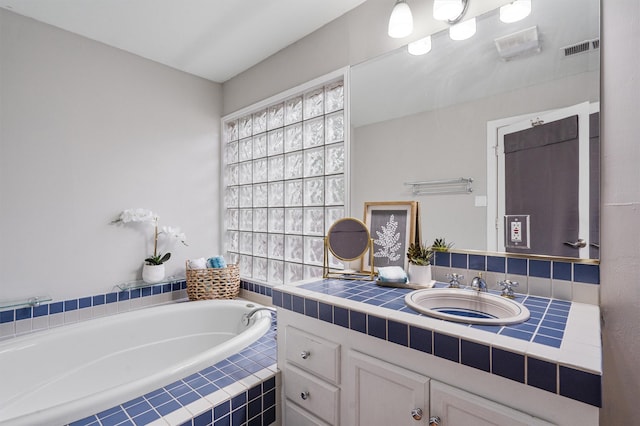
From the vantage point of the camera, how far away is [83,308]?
6.92 ft

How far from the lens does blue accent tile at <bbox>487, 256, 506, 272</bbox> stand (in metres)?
1.38

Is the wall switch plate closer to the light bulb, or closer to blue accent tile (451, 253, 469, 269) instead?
blue accent tile (451, 253, 469, 269)

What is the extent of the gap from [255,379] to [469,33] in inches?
70.2

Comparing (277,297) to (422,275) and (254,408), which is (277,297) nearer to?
(254,408)

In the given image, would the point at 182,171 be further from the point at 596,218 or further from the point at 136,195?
the point at 596,218

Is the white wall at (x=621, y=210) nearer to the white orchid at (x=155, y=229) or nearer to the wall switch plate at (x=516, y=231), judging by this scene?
the wall switch plate at (x=516, y=231)

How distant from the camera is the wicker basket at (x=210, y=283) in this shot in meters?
2.40

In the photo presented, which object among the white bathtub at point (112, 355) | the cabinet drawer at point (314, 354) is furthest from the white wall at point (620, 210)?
the white bathtub at point (112, 355)

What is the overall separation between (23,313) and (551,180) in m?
2.83

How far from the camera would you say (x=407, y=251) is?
1548 mm

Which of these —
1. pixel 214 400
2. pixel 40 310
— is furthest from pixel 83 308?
pixel 214 400

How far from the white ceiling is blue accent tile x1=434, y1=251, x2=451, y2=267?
57.2 inches

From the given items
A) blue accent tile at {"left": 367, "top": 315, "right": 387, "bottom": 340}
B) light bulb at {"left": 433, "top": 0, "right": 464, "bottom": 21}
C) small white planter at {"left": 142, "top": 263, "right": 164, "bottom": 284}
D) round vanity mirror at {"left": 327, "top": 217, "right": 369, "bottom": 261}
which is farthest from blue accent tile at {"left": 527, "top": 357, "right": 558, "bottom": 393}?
small white planter at {"left": 142, "top": 263, "right": 164, "bottom": 284}

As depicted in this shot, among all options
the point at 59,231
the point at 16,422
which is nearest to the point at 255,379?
the point at 16,422
